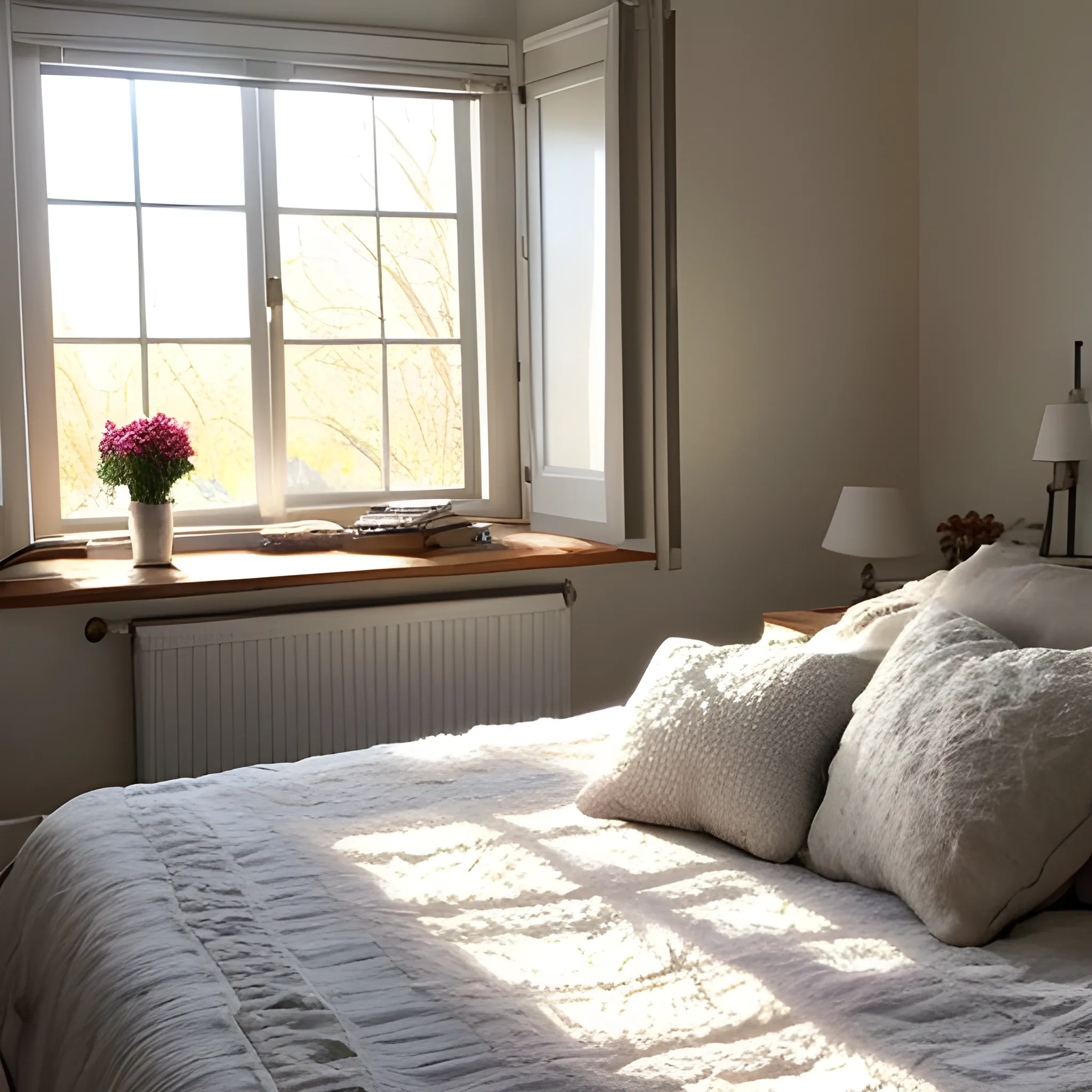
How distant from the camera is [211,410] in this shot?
359 cm

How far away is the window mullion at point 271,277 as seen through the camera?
11.7 ft

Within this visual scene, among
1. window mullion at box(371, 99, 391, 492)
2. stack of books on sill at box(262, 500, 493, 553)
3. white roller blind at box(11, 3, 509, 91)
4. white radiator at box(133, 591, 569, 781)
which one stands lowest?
white radiator at box(133, 591, 569, 781)

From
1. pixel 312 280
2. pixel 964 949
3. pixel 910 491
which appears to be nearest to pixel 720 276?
pixel 910 491

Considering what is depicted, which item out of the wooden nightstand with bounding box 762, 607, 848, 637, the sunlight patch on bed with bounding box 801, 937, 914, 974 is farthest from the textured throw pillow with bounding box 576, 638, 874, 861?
the wooden nightstand with bounding box 762, 607, 848, 637

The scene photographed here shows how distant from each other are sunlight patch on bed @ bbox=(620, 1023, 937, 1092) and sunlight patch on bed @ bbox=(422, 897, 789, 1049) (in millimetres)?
39

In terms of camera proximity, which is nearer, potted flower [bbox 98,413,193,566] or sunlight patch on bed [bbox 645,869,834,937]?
sunlight patch on bed [bbox 645,869,834,937]

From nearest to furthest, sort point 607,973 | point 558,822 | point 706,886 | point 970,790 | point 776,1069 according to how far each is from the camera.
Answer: point 776,1069 < point 607,973 < point 970,790 < point 706,886 < point 558,822

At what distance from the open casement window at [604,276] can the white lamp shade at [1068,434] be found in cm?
93

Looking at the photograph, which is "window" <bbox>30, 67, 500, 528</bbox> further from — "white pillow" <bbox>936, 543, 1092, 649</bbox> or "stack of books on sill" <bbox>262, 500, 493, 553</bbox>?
"white pillow" <bbox>936, 543, 1092, 649</bbox>

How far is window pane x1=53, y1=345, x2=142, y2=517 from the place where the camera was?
345cm

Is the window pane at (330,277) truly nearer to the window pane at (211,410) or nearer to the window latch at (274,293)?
the window latch at (274,293)

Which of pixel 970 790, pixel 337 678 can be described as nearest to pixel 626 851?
pixel 970 790

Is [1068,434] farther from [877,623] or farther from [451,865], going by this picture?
[451,865]

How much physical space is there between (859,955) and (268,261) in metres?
2.73
